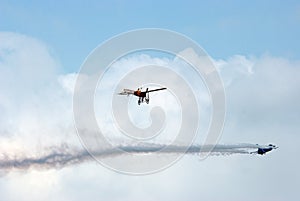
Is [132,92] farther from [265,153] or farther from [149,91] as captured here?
[265,153]

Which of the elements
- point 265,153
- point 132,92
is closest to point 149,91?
point 132,92

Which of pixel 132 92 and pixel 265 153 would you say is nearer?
pixel 132 92

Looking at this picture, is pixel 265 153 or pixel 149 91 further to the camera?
pixel 265 153
